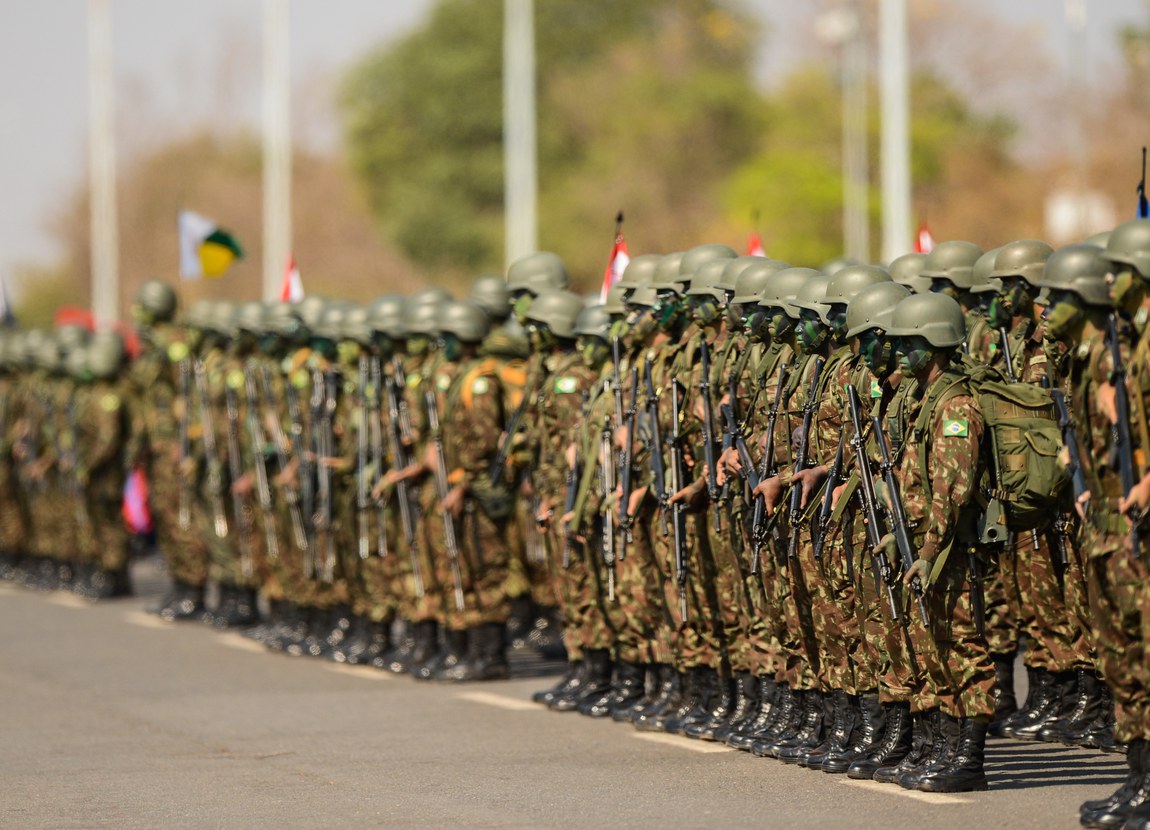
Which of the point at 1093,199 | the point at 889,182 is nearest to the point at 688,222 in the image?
the point at 1093,199

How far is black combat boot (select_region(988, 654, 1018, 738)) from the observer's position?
1124 centimetres

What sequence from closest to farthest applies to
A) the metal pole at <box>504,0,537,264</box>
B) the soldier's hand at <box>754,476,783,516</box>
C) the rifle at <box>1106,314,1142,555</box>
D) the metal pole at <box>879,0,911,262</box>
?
the rifle at <box>1106,314,1142,555</box>
the soldier's hand at <box>754,476,783,516</box>
the metal pole at <box>879,0,911,262</box>
the metal pole at <box>504,0,537,264</box>

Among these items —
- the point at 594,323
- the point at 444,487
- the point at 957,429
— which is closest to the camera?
the point at 957,429

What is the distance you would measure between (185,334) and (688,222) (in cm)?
3414

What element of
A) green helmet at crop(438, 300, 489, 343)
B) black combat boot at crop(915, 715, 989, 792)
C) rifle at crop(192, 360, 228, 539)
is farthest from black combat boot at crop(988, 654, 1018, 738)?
rifle at crop(192, 360, 228, 539)

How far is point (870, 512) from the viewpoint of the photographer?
956 centimetres

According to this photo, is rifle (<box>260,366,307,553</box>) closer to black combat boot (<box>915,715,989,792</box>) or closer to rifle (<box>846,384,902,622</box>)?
rifle (<box>846,384,902,622</box>)

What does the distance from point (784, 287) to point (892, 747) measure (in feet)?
7.12

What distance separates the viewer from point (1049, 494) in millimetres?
9398

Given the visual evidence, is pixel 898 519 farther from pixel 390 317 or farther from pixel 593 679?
pixel 390 317

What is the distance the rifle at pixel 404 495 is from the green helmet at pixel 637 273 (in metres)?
2.60

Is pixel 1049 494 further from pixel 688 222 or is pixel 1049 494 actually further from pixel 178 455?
pixel 688 222

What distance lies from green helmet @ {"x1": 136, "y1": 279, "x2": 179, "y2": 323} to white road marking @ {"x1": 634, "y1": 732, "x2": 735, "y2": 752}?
789 centimetres

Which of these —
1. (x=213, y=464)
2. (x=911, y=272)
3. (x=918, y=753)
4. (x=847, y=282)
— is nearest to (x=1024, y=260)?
(x=911, y=272)
